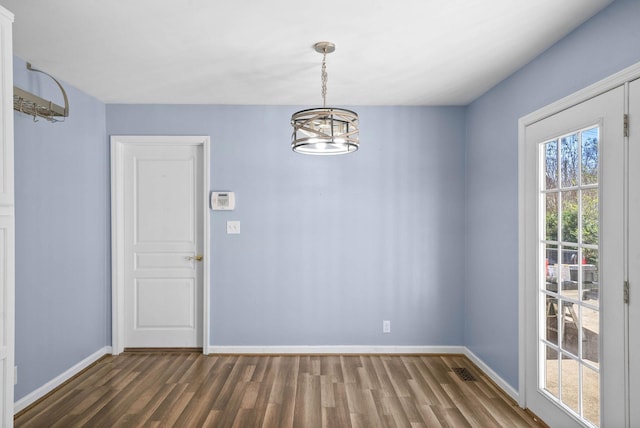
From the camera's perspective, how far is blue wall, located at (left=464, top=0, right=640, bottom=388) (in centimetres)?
206

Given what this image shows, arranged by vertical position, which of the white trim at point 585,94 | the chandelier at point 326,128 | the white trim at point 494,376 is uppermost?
the white trim at point 585,94

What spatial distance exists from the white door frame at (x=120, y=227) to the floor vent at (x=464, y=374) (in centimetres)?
246

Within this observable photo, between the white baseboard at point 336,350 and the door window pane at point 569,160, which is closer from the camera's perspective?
the door window pane at point 569,160

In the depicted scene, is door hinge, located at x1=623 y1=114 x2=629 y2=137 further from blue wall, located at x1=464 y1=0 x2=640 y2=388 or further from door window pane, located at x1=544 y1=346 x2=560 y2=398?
door window pane, located at x1=544 y1=346 x2=560 y2=398

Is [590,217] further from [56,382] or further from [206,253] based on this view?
[56,382]

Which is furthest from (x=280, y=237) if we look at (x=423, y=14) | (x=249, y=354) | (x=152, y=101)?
(x=423, y=14)

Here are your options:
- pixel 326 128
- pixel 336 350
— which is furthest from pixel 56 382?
pixel 326 128

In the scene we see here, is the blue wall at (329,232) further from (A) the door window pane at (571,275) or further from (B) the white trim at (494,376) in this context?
(A) the door window pane at (571,275)

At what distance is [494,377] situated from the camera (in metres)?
3.34

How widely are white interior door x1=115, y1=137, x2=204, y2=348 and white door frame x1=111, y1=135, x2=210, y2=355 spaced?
2.5 inches

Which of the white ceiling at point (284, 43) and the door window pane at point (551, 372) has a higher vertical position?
the white ceiling at point (284, 43)

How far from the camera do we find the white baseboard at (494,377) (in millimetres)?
3010

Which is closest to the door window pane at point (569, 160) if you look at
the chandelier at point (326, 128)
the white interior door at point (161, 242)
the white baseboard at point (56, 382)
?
the chandelier at point (326, 128)

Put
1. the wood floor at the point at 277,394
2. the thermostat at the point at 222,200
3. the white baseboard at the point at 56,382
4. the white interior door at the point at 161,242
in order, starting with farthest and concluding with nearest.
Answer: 1. the white interior door at the point at 161,242
2. the thermostat at the point at 222,200
3. the white baseboard at the point at 56,382
4. the wood floor at the point at 277,394
